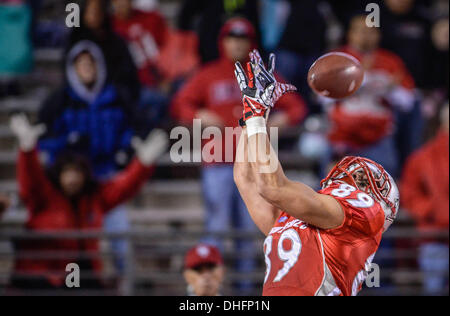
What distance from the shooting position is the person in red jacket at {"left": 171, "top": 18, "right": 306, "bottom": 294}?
7438 mm

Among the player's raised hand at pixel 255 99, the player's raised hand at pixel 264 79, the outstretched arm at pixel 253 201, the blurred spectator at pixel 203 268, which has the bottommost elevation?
the blurred spectator at pixel 203 268

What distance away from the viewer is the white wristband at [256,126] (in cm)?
398

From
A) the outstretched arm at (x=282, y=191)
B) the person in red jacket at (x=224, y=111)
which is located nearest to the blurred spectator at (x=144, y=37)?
the person in red jacket at (x=224, y=111)

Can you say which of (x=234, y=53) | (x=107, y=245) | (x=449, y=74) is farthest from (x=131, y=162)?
(x=449, y=74)

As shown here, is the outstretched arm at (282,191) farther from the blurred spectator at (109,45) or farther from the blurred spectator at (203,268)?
the blurred spectator at (109,45)

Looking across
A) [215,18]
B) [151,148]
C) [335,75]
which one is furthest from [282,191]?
[215,18]

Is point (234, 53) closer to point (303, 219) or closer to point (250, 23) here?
point (250, 23)

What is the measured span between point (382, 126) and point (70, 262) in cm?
333

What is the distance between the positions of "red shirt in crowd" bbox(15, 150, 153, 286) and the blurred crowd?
11 mm

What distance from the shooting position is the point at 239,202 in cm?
→ 747

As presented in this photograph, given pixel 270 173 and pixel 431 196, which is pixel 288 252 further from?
pixel 431 196

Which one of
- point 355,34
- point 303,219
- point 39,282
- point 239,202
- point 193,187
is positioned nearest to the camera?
point 303,219

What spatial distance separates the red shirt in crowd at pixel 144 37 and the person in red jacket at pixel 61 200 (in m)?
1.76

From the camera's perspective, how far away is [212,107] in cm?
786
